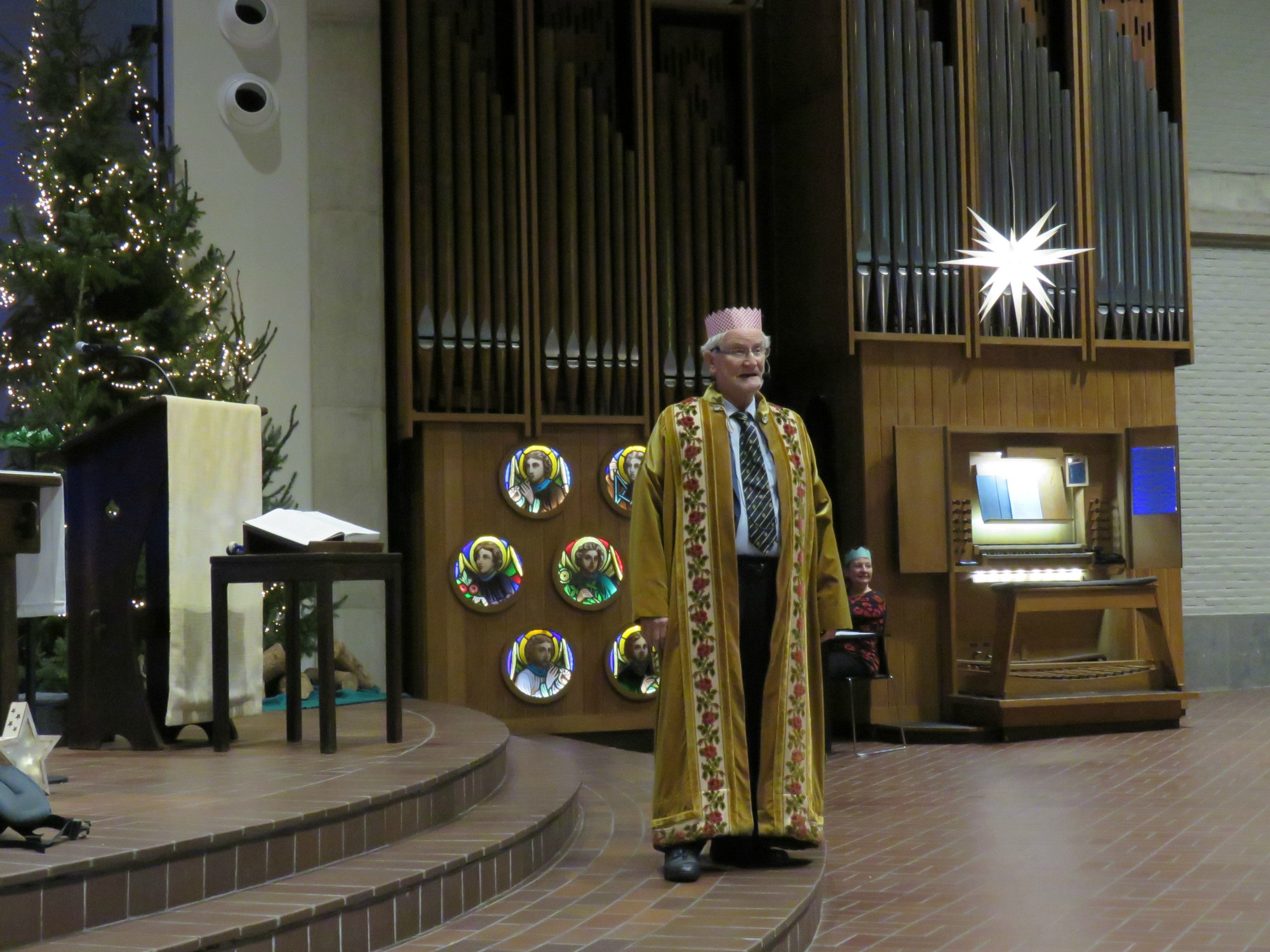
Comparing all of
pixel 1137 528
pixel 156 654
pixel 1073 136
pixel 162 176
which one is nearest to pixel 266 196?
pixel 162 176

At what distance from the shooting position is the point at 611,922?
11.8ft

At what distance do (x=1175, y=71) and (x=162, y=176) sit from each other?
6.68 m

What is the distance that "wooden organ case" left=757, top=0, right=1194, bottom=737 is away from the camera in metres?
9.04

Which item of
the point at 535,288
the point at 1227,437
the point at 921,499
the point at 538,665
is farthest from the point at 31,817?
the point at 1227,437

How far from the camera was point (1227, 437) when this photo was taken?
38.6 feet

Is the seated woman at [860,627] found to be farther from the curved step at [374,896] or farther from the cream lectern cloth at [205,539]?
the cream lectern cloth at [205,539]

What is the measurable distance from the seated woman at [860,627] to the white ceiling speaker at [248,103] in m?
4.24

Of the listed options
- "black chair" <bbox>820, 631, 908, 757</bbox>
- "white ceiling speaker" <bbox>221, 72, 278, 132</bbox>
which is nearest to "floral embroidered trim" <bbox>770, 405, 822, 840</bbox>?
"black chair" <bbox>820, 631, 908, 757</bbox>

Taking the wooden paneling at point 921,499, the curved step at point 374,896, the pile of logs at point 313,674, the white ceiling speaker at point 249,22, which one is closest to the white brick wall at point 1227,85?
the wooden paneling at point 921,499

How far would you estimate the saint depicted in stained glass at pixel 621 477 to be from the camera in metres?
8.97

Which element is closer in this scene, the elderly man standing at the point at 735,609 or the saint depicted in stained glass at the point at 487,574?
the elderly man standing at the point at 735,609

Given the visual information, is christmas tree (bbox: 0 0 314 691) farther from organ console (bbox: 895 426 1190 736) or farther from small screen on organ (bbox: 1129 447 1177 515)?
small screen on organ (bbox: 1129 447 1177 515)

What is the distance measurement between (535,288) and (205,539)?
425 centimetres

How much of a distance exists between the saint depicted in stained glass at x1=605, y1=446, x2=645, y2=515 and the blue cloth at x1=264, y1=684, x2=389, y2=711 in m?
1.94
